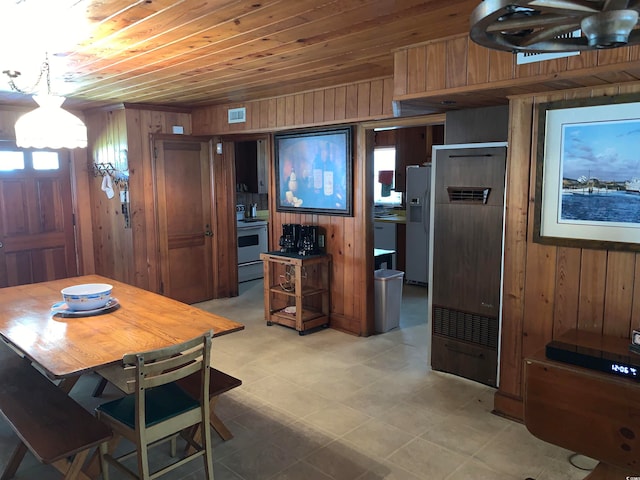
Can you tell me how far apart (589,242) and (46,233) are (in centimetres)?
552

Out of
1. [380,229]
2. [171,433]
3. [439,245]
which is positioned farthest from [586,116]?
[380,229]

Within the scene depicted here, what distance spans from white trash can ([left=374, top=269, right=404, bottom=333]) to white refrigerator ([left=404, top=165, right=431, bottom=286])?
1607mm

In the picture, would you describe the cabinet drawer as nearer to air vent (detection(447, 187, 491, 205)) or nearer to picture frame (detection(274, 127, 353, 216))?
air vent (detection(447, 187, 491, 205))

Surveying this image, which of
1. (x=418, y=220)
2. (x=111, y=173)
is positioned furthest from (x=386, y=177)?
(x=111, y=173)

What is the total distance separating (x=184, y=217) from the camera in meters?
5.79

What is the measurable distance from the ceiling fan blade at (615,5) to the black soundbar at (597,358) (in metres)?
1.89

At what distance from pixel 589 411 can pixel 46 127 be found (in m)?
3.11

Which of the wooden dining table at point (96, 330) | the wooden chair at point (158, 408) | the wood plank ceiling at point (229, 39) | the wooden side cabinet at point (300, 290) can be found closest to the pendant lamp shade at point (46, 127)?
the wood plank ceiling at point (229, 39)

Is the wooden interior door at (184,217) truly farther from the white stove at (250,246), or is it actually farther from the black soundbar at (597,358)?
the black soundbar at (597,358)

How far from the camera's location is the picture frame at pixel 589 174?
2.56m

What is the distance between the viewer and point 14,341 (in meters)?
2.45

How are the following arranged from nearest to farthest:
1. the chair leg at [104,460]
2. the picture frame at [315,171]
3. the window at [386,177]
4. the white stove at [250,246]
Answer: the chair leg at [104,460] < the picture frame at [315,171] < the white stove at [250,246] < the window at [386,177]

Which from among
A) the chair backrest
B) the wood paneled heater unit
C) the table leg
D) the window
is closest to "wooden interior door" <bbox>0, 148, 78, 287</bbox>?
the table leg

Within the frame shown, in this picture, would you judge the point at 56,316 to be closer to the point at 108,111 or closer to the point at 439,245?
the point at 439,245
